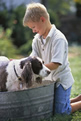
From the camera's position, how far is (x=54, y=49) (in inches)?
140

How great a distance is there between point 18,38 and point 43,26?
8485 millimetres

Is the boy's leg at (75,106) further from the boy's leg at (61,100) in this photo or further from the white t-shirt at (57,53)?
the white t-shirt at (57,53)

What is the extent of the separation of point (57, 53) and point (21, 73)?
21.7 inches

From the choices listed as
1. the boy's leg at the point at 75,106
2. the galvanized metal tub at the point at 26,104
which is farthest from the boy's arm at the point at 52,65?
the boy's leg at the point at 75,106

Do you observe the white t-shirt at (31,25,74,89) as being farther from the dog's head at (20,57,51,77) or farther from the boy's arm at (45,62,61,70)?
the dog's head at (20,57,51,77)

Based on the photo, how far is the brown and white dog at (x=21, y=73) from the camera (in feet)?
10.6

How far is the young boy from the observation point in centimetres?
354

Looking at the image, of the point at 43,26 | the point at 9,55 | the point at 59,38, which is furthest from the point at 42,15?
the point at 9,55

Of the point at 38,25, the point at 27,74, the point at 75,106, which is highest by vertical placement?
the point at 38,25

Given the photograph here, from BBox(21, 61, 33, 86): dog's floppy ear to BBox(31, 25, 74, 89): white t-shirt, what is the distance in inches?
14.8

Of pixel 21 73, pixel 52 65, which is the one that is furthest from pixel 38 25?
pixel 21 73

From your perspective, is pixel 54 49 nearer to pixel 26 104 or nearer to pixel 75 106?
pixel 26 104

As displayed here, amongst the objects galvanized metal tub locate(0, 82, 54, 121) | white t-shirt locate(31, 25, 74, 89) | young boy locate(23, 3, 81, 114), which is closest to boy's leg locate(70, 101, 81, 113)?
young boy locate(23, 3, 81, 114)

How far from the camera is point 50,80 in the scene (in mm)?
3775
